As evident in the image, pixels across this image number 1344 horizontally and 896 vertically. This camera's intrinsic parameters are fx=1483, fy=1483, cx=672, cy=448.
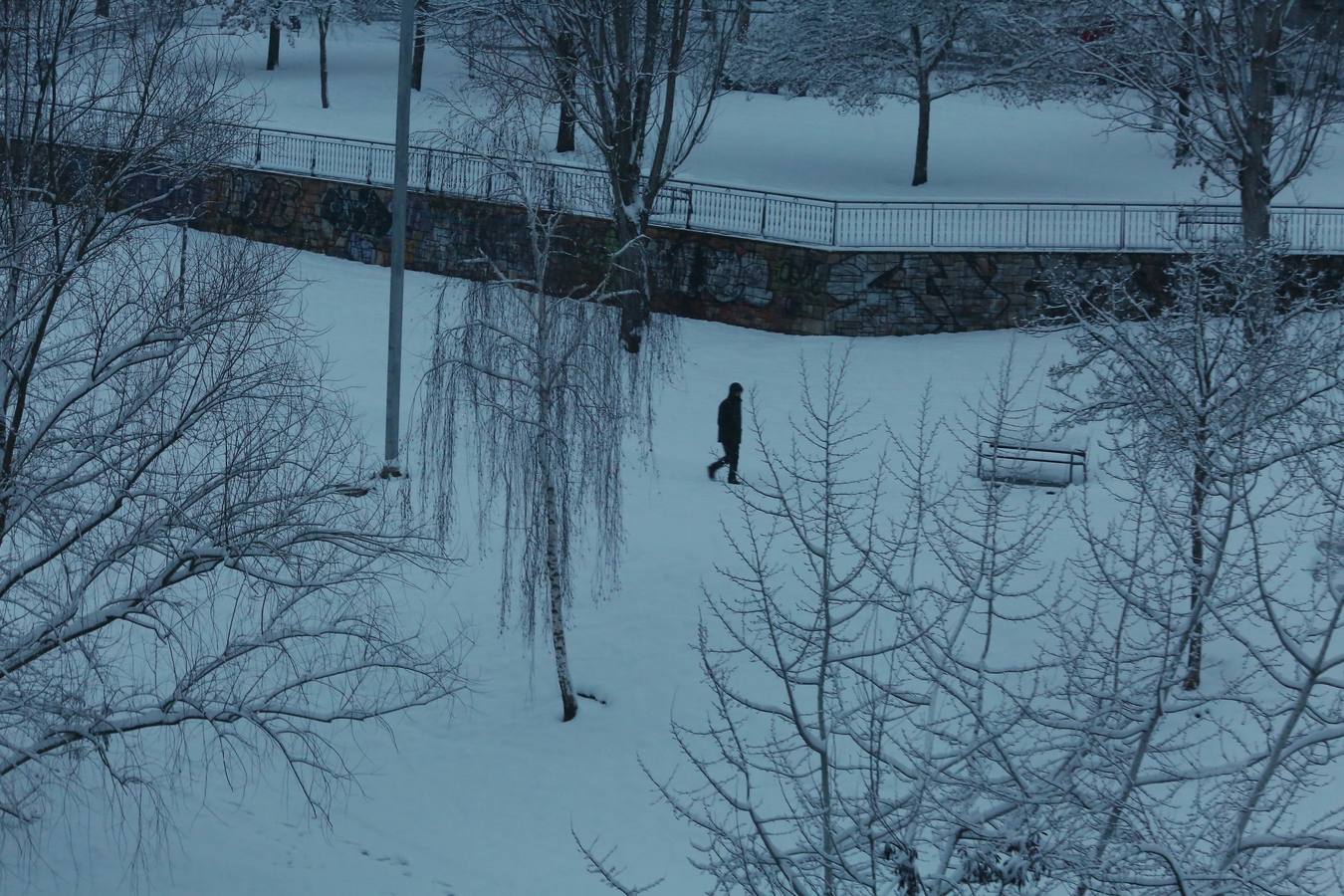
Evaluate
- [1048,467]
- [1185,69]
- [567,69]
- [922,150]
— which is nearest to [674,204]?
[567,69]

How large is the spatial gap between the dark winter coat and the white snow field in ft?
2.41

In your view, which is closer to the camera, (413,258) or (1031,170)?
(413,258)

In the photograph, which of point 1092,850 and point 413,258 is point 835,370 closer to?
point 413,258

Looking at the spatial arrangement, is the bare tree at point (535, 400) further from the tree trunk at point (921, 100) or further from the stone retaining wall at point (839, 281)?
the tree trunk at point (921, 100)

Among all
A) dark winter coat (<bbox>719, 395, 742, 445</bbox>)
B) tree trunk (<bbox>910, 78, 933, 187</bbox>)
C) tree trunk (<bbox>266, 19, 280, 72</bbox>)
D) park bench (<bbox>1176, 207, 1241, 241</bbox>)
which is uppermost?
tree trunk (<bbox>266, 19, 280, 72</bbox>)

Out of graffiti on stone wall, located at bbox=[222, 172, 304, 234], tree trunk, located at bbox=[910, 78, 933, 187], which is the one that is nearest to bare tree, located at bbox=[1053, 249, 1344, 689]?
tree trunk, located at bbox=[910, 78, 933, 187]

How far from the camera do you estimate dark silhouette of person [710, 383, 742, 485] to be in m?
17.4

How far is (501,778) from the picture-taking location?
46.1 ft

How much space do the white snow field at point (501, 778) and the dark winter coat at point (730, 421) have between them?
0.74 meters

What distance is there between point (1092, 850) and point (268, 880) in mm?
7114

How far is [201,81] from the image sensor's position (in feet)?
42.2

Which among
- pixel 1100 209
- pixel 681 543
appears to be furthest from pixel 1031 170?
pixel 681 543

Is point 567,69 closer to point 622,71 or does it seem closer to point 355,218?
point 622,71

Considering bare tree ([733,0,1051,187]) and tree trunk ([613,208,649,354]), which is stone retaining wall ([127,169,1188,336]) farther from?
bare tree ([733,0,1051,187])
